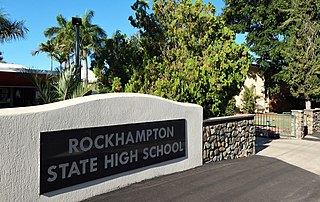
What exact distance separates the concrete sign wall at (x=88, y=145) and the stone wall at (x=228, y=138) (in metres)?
1.17

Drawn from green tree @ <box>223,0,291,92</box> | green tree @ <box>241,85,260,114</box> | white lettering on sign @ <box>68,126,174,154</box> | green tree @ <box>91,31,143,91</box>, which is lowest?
white lettering on sign @ <box>68,126,174,154</box>

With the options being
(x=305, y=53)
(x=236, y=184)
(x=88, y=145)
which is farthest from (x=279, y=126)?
(x=88, y=145)

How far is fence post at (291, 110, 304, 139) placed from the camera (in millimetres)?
17109

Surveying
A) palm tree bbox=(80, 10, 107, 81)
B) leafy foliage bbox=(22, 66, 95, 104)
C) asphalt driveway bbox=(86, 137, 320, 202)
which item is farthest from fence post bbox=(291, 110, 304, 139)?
palm tree bbox=(80, 10, 107, 81)

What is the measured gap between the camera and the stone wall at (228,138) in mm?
9031

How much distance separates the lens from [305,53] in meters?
20.7

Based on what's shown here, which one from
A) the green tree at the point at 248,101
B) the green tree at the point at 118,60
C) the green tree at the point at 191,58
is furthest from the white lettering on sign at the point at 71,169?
the green tree at the point at 248,101

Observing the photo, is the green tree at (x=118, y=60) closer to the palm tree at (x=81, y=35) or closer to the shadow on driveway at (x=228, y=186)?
the shadow on driveway at (x=228, y=186)

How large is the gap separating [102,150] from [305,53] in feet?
62.9

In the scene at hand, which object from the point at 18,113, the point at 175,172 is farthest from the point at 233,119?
the point at 18,113

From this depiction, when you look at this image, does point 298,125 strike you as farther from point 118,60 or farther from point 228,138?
point 118,60

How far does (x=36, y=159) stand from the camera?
474cm

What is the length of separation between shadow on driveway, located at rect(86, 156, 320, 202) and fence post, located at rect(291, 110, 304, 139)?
880cm

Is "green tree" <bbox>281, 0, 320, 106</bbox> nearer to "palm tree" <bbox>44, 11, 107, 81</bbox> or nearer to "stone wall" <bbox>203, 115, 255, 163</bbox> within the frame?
"stone wall" <bbox>203, 115, 255, 163</bbox>
